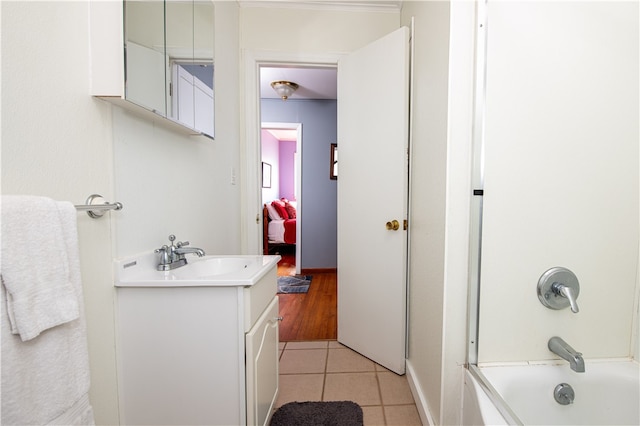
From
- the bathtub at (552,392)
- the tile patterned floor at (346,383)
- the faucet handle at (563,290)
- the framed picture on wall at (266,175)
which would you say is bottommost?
the tile patterned floor at (346,383)

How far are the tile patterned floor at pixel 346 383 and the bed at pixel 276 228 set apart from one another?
297 centimetres

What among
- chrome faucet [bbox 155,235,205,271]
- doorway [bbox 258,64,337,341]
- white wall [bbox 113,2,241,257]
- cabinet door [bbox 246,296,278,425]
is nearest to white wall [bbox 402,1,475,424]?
cabinet door [bbox 246,296,278,425]

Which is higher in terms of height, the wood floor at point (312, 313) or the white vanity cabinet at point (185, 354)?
the white vanity cabinet at point (185, 354)

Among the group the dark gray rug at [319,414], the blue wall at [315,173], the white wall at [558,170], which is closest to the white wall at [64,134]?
the dark gray rug at [319,414]

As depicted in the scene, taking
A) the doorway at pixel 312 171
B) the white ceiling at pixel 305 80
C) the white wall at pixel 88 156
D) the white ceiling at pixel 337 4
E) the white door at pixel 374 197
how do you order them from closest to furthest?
the white wall at pixel 88 156 → the white door at pixel 374 197 → the white ceiling at pixel 337 4 → the white ceiling at pixel 305 80 → the doorway at pixel 312 171

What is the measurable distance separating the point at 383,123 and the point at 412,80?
28 centimetres

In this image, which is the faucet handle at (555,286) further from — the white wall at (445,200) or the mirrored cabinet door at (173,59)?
the mirrored cabinet door at (173,59)

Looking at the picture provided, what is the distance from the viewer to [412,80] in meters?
1.71

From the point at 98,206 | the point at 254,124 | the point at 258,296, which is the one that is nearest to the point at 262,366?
the point at 258,296

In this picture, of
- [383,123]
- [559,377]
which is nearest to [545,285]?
[559,377]

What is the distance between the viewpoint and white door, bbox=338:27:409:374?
1.77m

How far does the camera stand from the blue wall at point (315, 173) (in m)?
4.04

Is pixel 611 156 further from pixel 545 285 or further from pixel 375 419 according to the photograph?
pixel 375 419

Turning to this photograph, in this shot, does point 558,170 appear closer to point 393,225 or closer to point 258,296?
point 393,225
